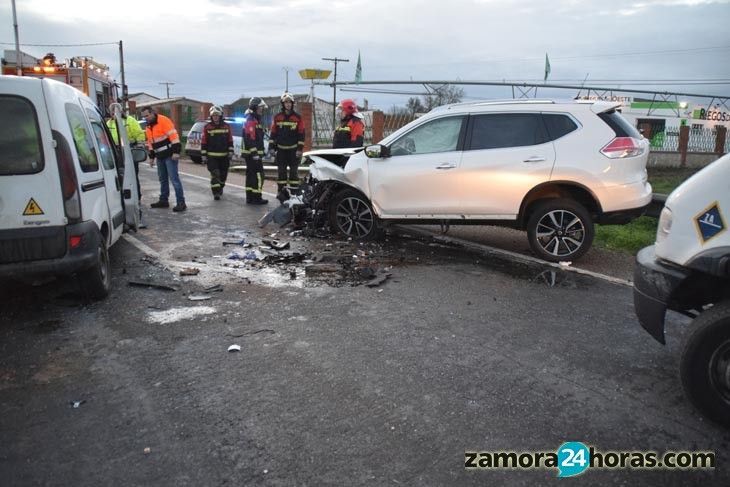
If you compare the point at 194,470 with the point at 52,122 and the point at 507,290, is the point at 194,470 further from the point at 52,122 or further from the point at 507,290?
the point at 507,290

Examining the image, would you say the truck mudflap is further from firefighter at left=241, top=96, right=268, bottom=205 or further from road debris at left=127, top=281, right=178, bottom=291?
firefighter at left=241, top=96, right=268, bottom=205

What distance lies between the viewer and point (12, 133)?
412cm

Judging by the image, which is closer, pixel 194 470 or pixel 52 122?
pixel 194 470

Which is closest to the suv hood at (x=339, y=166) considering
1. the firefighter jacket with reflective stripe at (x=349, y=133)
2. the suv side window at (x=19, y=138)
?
the firefighter jacket with reflective stripe at (x=349, y=133)

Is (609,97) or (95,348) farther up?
(609,97)

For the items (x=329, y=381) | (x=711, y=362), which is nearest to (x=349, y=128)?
(x=329, y=381)

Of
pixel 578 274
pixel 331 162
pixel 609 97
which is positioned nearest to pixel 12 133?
pixel 331 162

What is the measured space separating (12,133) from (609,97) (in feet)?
145

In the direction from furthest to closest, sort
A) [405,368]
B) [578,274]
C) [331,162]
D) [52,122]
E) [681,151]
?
[681,151] → [331,162] → [578,274] → [52,122] → [405,368]

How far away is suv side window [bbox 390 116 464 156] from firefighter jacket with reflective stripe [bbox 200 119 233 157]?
4.66 meters

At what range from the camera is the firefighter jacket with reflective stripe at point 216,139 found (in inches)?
411

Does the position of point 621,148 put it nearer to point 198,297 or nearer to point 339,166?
point 339,166

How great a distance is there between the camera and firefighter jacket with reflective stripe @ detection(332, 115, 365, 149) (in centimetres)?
998

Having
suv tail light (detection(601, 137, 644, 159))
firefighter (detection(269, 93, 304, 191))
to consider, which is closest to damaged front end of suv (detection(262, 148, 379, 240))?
firefighter (detection(269, 93, 304, 191))
